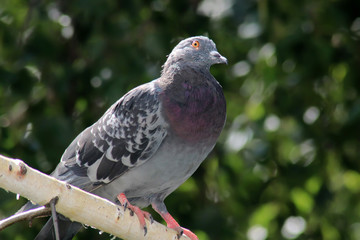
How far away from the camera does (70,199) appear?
3158 mm

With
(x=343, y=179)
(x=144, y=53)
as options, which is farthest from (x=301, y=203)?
(x=144, y=53)

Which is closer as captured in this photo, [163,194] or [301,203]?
[163,194]

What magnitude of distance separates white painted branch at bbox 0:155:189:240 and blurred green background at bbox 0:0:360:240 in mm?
2123

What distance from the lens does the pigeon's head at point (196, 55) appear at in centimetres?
433

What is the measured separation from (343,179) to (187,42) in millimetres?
3039

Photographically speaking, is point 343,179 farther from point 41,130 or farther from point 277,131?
point 41,130

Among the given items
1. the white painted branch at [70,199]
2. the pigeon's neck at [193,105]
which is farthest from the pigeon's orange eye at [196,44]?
the white painted branch at [70,199]

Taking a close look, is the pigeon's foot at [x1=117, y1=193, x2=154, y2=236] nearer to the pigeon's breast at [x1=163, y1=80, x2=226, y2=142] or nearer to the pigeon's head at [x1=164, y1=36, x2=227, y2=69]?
the pigeon's breast at [x1=163, y1=80, x2=226, y2=142]

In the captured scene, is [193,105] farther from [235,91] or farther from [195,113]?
[235,91]

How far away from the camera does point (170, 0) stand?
6254 mm

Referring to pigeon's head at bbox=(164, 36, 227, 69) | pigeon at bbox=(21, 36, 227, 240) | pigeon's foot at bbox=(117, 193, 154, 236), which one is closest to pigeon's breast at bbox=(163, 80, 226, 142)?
pigeon at bbox=(21, 36, 227, 240)

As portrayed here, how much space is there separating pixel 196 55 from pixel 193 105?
1.31ft

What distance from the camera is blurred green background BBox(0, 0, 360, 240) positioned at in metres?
5.77

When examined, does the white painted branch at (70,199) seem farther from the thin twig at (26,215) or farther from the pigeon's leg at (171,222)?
the pigeon's leg at (171,222)
